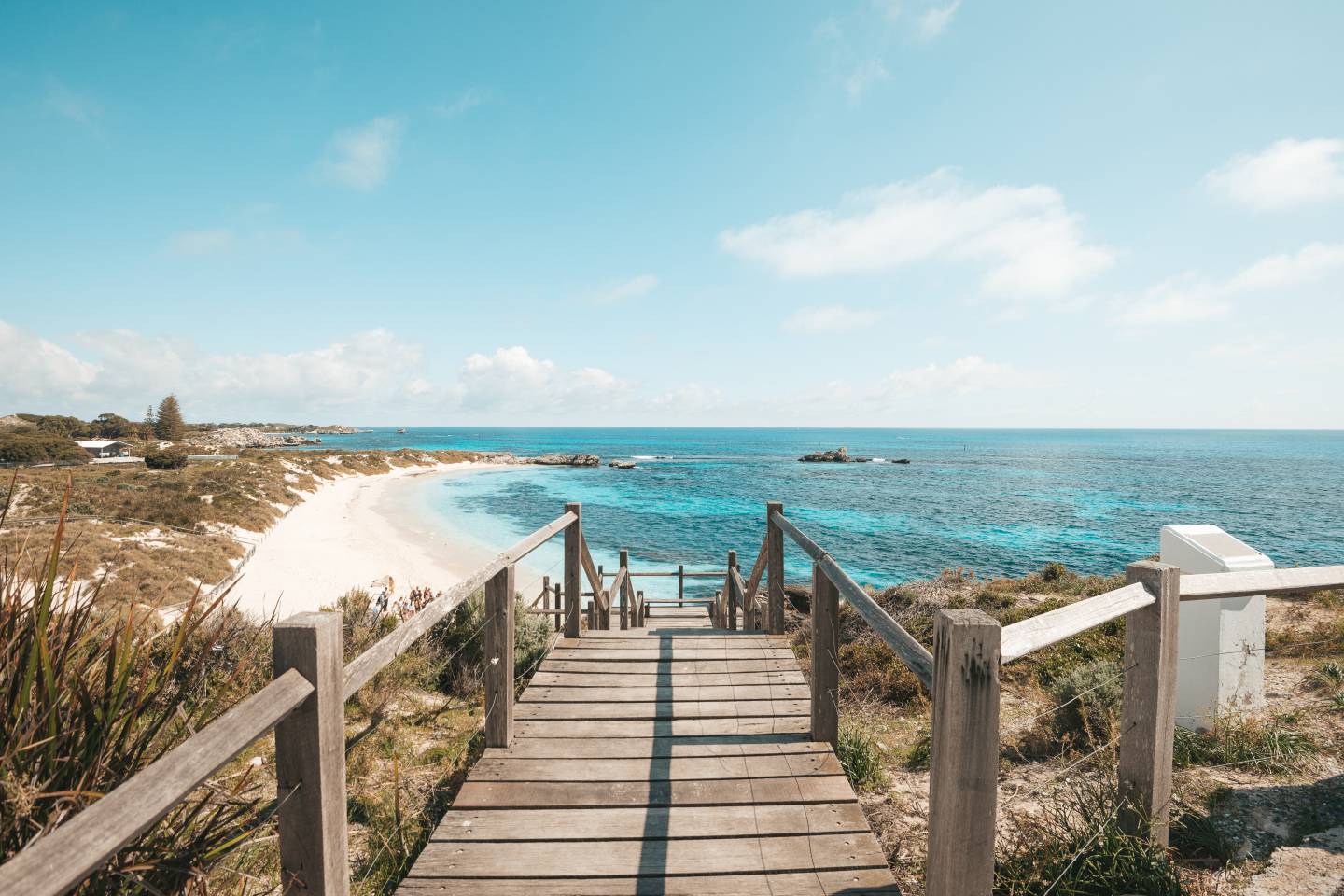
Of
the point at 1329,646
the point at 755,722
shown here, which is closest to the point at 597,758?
the point at 755,722

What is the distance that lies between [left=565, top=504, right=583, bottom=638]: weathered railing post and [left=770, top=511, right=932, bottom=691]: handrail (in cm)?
234

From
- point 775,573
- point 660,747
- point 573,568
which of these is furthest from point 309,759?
point 775,573

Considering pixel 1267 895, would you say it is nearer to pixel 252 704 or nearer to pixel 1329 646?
pixel 252 704

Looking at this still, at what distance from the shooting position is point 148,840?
174 centimetres

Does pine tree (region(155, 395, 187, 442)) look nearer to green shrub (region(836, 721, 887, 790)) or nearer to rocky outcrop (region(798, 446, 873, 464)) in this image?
rocky outcrop (region(798, 446, 873, 464))

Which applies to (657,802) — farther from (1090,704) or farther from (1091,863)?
(1090,704)

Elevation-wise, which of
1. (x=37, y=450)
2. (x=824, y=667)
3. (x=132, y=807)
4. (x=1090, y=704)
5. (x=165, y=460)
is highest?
(x=132, y=807)

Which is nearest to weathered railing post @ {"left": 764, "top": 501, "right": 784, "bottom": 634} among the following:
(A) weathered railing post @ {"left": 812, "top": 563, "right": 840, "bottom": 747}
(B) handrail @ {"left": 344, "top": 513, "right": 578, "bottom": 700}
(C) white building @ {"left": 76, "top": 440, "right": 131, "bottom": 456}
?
(A) weathered railing post @ {"left": 812, "top": 563, "right": 840, "bottom": 747}

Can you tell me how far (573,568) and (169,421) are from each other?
268 ft

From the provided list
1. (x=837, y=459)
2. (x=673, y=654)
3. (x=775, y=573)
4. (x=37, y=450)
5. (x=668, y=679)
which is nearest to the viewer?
(x=668, y=679)

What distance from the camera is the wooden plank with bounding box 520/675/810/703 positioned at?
4.48m

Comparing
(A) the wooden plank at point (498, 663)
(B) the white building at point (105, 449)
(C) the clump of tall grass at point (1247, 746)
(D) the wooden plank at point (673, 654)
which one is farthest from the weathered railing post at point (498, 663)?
(B) the white building at point (105, 449)

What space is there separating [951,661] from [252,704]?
205cm

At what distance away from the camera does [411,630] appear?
264 centimetres
